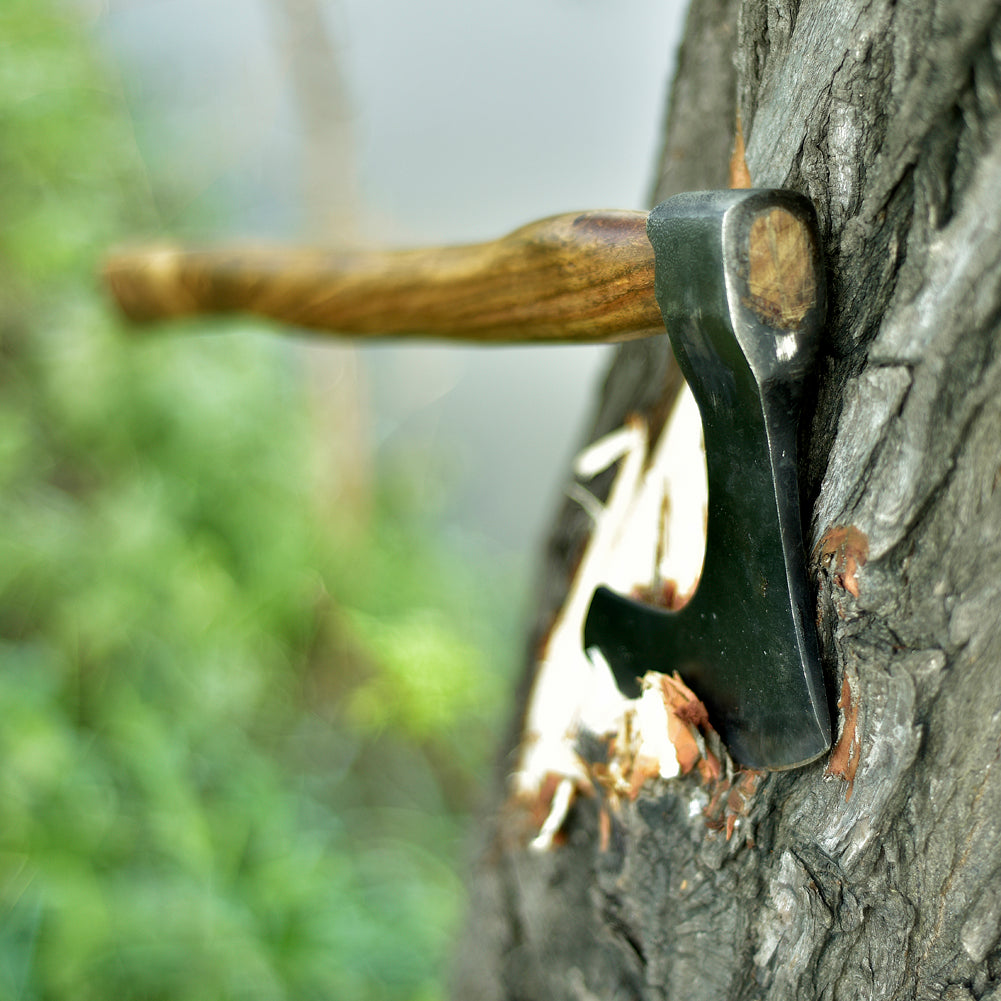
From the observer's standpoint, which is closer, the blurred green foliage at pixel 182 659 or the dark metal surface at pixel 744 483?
the dark metal surface at pixel 744 483

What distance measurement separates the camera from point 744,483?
0.44 meters

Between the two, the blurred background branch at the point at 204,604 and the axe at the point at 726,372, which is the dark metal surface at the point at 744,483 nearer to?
the axe at the point at 726,372

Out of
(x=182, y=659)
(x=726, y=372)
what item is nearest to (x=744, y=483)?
(x=726, y=372)

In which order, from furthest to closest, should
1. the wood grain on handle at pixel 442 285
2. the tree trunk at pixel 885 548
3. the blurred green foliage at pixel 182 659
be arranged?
the blurred green foliage at pixel 182 659, the wood grain on handle at pixel 442 285, the tree trunk at pixel 885 548

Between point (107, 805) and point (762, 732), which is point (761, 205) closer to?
point (762, 732)

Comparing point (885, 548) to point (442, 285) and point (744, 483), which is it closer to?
point (744, 483)

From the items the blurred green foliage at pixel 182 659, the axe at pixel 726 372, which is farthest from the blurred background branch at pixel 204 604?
the axe at pixel 726 372

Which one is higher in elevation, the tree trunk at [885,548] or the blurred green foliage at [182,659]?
the tree trunk at [885,548]

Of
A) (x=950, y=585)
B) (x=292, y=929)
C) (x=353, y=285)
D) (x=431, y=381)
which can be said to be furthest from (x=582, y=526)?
(x=431, y=381)

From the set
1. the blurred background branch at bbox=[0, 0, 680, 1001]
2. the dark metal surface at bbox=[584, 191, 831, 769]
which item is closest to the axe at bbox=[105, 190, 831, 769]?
the dark metal surface at bbox=[584, 191, 831, 769]

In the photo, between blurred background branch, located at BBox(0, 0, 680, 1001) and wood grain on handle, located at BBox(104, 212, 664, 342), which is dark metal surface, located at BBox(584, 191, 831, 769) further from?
blurred background branch, located at BBox(0, 0, 680, 1001)

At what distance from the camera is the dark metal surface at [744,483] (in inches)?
15.5

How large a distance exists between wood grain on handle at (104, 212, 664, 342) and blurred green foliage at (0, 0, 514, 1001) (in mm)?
841

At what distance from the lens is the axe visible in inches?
15.6
